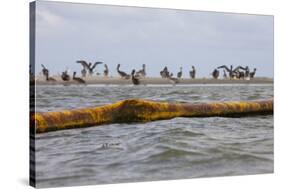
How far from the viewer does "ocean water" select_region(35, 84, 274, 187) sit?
7953mm

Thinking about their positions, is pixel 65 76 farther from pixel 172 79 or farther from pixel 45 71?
pixel 172 79

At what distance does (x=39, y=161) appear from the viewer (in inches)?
308

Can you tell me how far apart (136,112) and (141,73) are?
0.48 m

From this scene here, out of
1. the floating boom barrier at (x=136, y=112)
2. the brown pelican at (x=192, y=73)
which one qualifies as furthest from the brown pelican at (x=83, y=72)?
the brown pelican at (x=192, y=73)

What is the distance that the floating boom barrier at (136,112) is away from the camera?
8039 mm

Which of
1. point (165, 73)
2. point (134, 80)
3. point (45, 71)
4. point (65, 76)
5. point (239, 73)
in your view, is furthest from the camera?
point (239, 73)

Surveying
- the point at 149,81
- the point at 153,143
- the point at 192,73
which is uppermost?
the point at 192,73

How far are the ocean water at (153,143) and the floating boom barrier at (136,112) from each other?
0.06m

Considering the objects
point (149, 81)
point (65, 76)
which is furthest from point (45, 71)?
point (149, 81)

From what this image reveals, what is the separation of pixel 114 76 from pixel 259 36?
2169mm

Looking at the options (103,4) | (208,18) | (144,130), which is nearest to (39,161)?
(144,130)

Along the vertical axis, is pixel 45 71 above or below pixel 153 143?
above

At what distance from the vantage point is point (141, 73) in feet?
28.2

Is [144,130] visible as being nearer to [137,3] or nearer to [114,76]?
[114,76]
